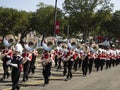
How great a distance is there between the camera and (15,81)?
1550 centimetres

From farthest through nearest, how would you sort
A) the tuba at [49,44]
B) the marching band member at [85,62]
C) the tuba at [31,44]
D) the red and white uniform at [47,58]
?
→ the marching band member at [85,62]
the tuba at [31,44]
the tuba at [49,44]
the red and white uniform at [47,58]

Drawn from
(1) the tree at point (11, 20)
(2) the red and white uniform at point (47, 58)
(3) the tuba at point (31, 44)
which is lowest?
(2) the red and white uniform at point (47, 58)

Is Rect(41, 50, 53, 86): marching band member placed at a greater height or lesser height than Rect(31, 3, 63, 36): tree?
lesser

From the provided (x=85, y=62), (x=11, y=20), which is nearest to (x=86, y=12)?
(x=11, y=20)

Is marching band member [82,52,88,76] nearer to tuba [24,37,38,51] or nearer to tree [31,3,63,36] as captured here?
tuba [24,37,38,51]

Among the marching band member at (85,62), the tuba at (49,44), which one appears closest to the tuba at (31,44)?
the tuba at (49,44)

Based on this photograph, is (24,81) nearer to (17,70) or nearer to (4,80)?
(4,80)

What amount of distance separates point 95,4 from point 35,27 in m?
24.7

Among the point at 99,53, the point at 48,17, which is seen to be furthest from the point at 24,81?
the point at 48,17

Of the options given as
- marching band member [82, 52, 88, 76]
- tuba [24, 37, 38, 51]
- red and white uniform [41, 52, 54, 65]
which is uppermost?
tuba [24, 37, 38, 51]

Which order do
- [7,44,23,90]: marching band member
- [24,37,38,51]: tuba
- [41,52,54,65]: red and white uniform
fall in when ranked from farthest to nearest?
[24,37,38,51]: tuba, [41,52,54,65]: red and white uniform, [7,44,23,90]: marching band member

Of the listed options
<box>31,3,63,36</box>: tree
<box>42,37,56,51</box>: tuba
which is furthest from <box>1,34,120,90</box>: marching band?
<box>31,3,63,36</box>: tree

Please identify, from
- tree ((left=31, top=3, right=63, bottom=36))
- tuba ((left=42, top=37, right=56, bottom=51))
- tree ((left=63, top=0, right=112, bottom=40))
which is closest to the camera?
tuba ((left=42, top=37, right=56, bottom=51))

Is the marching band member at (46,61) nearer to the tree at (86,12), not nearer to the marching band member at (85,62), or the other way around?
the marching band member at (85,62)
